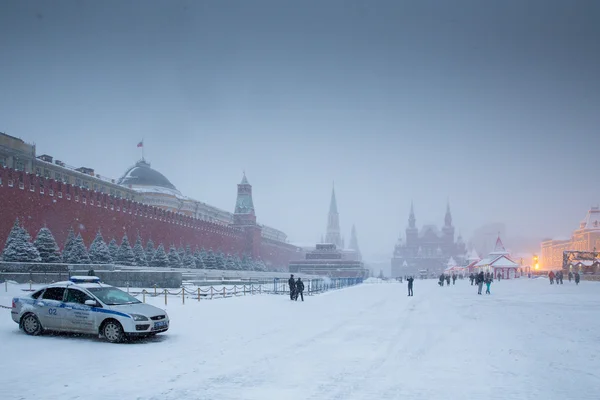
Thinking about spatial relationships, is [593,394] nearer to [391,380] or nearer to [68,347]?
[391,380]

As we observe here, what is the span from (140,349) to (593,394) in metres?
7.75

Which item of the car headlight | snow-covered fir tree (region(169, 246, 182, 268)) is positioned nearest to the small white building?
snow-covered fir tree (region(169, 246, 182, 268))

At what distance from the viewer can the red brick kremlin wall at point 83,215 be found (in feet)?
117

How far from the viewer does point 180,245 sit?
198 ft

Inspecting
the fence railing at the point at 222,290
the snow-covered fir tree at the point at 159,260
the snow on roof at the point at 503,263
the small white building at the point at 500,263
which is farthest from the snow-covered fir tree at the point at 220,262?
the snow on roof at the point at 503,263

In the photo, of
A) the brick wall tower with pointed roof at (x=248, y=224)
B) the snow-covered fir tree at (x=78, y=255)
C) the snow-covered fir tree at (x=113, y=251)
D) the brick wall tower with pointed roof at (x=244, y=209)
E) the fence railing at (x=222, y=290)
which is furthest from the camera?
the brick wall tower with pointed roof at (x=244, y=209)

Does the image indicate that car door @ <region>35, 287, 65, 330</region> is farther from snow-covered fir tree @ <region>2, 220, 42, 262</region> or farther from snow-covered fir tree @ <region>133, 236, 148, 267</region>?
snow-covered fir tree @ <region>133, 236, 148, 267</region>

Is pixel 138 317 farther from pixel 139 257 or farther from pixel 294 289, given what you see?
pixel 139 257

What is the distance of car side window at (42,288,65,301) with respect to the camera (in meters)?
11.1

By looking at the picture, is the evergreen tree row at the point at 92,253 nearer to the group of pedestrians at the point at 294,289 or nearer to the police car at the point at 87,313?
the group of pedestrians at the point at 294,289

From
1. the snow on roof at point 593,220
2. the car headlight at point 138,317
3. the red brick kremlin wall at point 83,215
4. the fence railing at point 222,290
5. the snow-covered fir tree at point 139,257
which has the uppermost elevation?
the snow on roof at point 593,220

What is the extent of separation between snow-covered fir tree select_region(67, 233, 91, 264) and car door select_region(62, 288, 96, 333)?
2542 cm

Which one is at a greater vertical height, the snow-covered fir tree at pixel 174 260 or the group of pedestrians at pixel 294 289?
the snow-covered fir tree at pixel 174 260

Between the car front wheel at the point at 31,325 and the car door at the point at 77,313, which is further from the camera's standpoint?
the car front wheel at the point at 31,325
